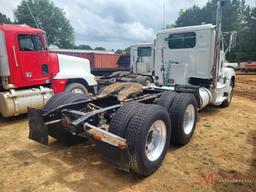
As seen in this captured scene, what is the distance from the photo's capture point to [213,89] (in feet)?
22.5

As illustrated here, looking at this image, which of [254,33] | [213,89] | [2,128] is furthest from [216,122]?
[254,33]

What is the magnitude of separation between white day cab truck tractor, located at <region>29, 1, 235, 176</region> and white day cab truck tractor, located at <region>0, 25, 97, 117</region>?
2400 mm

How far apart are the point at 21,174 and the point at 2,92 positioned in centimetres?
354

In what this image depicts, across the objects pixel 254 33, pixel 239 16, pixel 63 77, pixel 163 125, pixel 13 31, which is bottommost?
pixel 163 125

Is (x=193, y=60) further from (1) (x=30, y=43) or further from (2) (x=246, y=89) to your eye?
(2) (x=246, y=89)

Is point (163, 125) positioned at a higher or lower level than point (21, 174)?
higher

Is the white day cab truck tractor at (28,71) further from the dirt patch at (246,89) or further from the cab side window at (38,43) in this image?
the dirt patch at (246,89)

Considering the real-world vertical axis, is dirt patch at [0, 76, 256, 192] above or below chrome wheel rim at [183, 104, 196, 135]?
below

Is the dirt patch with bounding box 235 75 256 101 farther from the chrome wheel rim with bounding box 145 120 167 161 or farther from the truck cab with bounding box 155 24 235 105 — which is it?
the chrome wheel rim with bounding box 145 120 167 161

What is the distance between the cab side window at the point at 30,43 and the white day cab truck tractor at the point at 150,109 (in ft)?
9.27

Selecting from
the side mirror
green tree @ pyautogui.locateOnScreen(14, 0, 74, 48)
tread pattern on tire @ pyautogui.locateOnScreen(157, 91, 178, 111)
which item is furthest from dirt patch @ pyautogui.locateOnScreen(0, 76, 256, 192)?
green tree @ pyautogui.locateOnScreen(14, 0, 74, 48)

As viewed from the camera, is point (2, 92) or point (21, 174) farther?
point (2, 92)

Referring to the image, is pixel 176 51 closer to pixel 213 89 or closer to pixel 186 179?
pixel 213 89

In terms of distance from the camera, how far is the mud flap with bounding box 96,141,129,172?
114 inches
